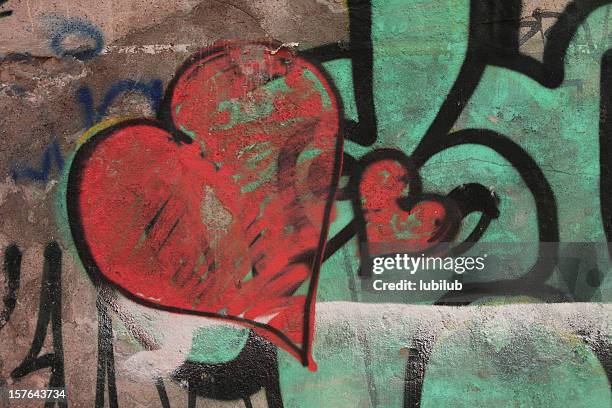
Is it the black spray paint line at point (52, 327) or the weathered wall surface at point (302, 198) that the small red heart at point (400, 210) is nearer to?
the weathered wall surface at point (302, 198)

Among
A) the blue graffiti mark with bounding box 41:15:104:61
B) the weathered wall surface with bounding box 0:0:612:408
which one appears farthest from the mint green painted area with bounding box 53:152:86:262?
the blue graffiti mark with bounding box 41:15:104:61

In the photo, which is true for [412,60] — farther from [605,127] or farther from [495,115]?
[605,127]

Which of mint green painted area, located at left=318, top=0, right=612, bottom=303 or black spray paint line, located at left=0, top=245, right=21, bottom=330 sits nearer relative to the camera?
mint green painted area, located at left=318, top=0, right=612, bottom=303

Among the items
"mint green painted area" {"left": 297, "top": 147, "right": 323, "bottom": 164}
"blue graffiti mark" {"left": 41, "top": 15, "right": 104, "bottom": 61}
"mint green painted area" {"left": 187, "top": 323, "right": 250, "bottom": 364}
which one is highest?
"blue graffiti mark" {"left": 41, "top": 15, "right": 104, "bottom": 61}

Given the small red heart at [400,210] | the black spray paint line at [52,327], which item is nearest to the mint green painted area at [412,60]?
the small red heart at [400,210]

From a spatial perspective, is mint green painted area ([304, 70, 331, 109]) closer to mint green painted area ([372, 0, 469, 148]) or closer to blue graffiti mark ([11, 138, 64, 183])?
A: mint green painted area ([372, 0, 469, 148])

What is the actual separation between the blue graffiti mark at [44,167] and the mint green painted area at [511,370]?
249 centimetres

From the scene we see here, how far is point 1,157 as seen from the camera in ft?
9.74

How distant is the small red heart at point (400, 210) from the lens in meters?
2.88

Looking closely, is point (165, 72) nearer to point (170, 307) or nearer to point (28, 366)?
point (170, 307)

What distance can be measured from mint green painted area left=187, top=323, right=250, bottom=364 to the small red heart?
983 mm

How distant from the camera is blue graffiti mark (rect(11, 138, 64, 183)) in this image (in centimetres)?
295

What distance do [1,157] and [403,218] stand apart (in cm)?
241

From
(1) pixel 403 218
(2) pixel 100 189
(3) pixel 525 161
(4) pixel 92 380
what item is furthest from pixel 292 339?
(3) pixel 525 161
